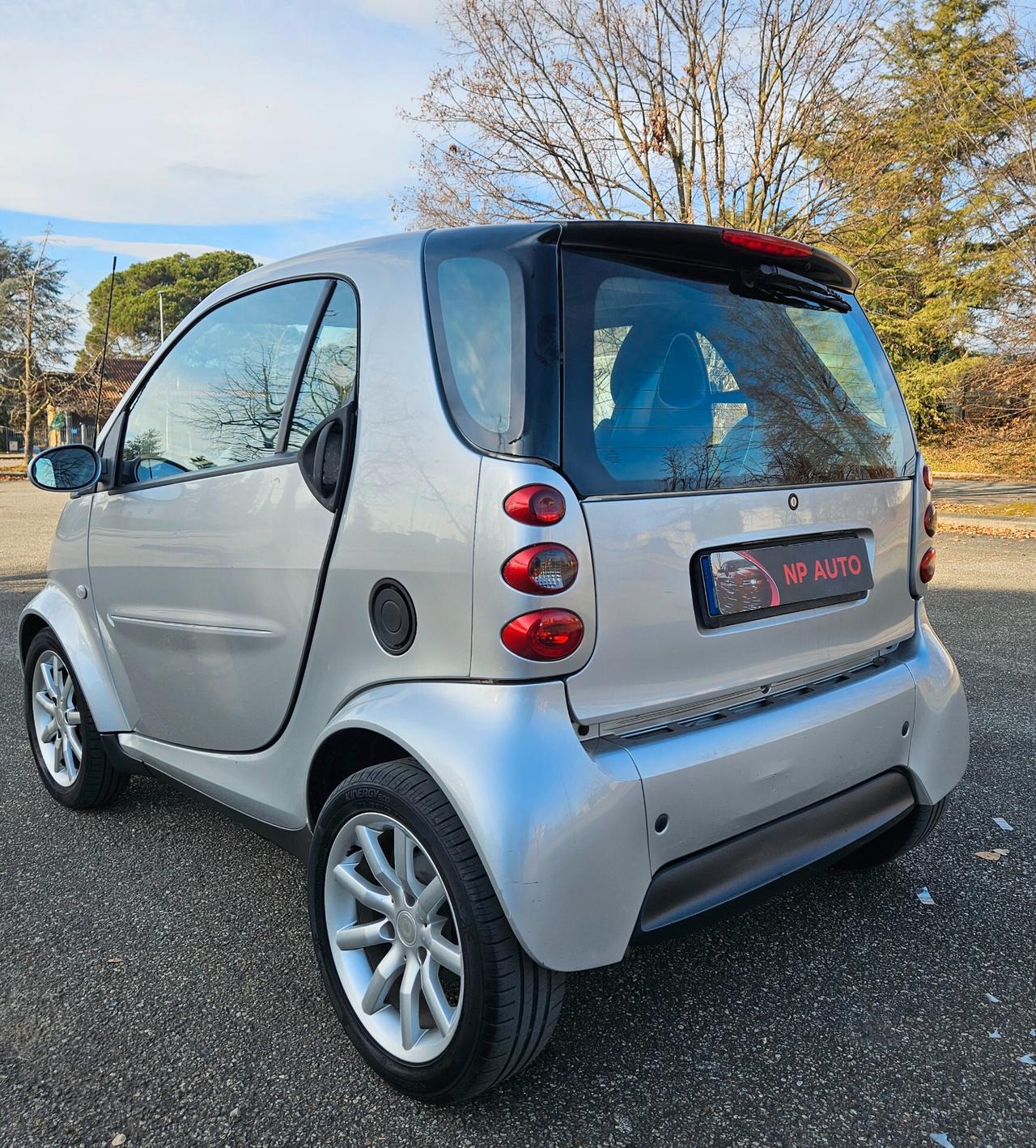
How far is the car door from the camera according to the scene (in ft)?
7.75

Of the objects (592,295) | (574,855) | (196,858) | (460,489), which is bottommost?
(196,858)

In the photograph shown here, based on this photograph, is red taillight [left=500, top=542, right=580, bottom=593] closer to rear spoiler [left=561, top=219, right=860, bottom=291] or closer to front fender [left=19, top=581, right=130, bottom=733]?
rear spoiler [left=561, top=219, right=860, bottom=291]

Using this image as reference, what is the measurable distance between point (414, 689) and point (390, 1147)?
89 centimetres

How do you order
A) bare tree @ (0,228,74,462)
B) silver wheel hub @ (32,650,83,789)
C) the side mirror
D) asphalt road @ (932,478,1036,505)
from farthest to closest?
bare tree @ (0,228,74,462) < asphalt road @ (932,478,1036,505) < silver wheel hub @ (32,650,83,789) < the side mirror

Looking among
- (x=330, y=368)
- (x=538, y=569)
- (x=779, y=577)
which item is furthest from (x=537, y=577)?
(x=330, y=368)

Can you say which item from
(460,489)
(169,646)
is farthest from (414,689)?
(169,646)

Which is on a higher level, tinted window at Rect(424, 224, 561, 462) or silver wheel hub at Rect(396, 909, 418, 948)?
tinted window at Rect(424, 224, 561, 462)

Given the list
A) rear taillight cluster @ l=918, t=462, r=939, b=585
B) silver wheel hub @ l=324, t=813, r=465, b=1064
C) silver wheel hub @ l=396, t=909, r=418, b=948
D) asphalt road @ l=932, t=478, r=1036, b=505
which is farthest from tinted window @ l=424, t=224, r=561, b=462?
asphalt road @ l=932, t=478, r=1036, b=505

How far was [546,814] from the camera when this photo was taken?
68.4 inches

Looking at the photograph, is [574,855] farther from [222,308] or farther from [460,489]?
[222,308]

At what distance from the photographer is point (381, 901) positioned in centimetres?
208

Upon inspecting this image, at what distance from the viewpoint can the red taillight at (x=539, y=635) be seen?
1.82 m

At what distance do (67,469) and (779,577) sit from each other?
231 cm

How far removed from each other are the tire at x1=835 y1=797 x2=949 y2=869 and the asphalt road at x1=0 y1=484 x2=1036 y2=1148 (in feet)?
0.31
